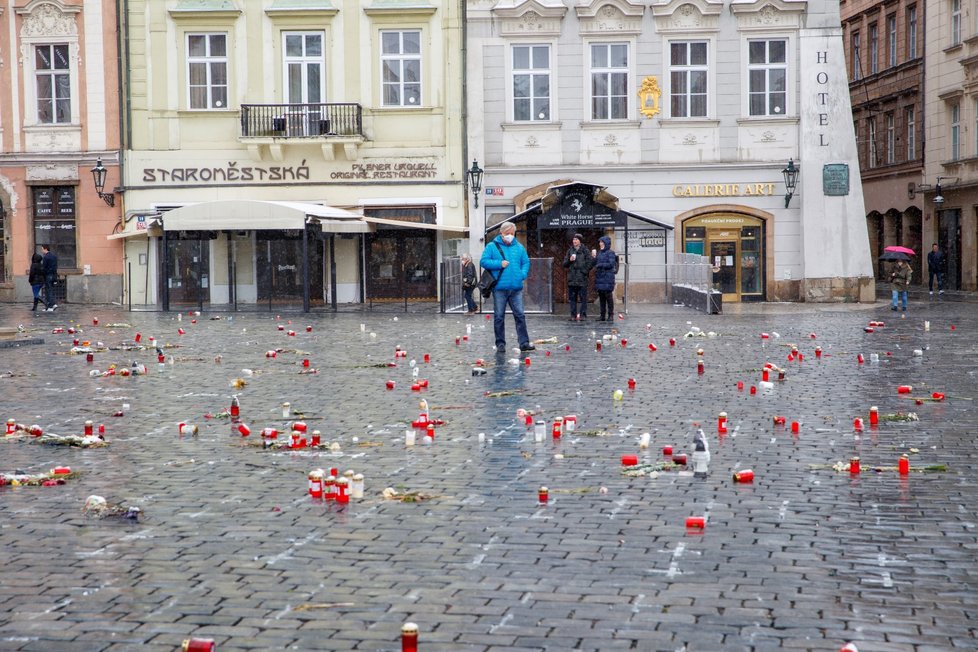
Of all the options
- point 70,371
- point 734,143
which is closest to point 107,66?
point 734,143

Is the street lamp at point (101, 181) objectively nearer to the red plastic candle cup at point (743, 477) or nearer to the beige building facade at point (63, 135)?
the beige building facade at point (63, 135)

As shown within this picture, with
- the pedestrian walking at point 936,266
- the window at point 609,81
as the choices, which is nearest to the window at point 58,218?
the window at point 609,81

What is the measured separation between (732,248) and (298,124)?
40.4 ft

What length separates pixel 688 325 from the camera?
25078 mm

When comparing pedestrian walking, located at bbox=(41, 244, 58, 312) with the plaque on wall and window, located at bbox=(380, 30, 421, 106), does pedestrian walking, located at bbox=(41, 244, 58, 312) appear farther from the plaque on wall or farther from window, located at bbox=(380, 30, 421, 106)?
the plaque on wall

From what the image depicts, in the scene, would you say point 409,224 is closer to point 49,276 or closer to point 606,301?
point 606,301

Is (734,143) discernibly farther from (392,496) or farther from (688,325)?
(392,496)

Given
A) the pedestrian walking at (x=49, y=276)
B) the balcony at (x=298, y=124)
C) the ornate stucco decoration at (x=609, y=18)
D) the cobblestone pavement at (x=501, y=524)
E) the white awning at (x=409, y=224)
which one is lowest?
the cobblestone pavement at (x=501, y=524)

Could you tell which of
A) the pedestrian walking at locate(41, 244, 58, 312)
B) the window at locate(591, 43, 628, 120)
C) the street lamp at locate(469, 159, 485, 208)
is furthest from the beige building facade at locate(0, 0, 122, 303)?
the window at locate(591, 43, 628, 120)

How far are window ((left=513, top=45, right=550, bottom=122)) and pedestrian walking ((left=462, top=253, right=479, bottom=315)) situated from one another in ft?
18.1

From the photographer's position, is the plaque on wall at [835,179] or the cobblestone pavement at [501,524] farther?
the plaque on wall at [835,179]

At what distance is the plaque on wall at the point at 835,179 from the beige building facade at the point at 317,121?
32.1ft

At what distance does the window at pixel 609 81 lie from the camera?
35000 millimetres

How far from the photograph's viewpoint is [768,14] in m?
34.7
